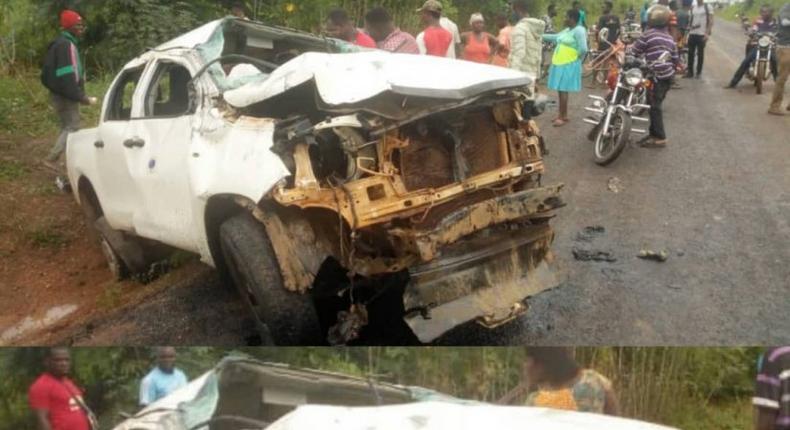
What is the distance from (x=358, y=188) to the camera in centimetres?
264

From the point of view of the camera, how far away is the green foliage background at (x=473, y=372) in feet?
7.99

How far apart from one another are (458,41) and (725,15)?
1314mm

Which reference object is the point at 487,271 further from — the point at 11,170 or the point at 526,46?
the point at 526,46

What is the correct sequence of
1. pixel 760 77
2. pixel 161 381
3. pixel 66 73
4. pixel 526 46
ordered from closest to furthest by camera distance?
pixel 161 381 → pixel 66 73 → pixel 760 77 → pixel 526 46

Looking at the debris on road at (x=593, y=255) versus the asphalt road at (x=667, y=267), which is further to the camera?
the debris on road at (x=593, y=255)

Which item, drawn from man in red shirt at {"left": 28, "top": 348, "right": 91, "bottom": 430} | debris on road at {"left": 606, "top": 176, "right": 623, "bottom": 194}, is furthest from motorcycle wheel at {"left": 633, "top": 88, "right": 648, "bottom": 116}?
man in red shirt at {"left": 28, "top": 348, "right": 91, "bottom": 430}

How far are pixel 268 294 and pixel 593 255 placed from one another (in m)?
1.30

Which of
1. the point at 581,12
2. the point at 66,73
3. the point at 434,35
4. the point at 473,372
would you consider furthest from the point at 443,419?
the point at 581,12

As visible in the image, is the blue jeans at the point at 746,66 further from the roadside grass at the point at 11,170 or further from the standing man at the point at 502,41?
the roadside grass at the point at 11,170

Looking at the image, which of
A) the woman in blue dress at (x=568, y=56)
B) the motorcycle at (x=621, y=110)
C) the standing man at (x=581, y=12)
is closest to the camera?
the motorcycle at (x=621, y=110)

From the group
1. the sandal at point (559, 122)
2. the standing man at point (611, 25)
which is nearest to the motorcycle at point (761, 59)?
the sandal at point (559, 122)

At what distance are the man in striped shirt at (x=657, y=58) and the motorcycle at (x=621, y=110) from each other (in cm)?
3

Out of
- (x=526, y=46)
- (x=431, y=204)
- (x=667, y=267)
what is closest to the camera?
(x=431, y=204)

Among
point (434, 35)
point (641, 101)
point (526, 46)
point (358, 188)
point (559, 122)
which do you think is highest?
point (434, 35)
